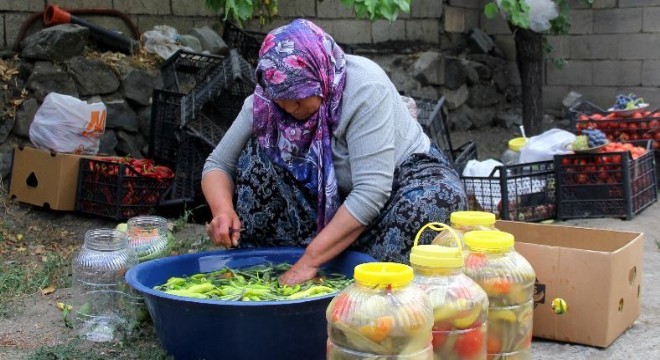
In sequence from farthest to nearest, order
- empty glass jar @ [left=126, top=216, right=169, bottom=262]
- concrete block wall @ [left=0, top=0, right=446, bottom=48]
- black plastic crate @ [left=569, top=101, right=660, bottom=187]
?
black plastic crate @ [left=569, top=101, right=660, bottom=187] < concrete block wall @ [left=0, top=0, right=446, bottom=48] < empty glass jar @ [left=126, top=216, right=169, bottom=262]

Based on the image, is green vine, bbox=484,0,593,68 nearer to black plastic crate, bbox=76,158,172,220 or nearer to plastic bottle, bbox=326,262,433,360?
black plastic crate, bbox=76,158,172,220

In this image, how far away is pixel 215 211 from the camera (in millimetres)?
3236

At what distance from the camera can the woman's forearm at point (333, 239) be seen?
9.34ft

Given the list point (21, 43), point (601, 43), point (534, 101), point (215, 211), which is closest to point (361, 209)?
point (215, 211)

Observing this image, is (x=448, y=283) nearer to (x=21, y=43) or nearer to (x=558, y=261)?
(x=558, y=261)

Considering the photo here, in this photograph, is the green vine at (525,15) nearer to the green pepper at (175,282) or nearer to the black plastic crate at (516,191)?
the black plastic crate at (516,191)

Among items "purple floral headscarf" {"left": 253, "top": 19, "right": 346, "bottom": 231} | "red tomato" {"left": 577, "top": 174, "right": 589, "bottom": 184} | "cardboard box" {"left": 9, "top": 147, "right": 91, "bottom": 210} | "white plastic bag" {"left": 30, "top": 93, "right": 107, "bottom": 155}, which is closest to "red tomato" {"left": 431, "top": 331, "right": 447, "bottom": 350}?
"purple floral headscarf" {"left": 253, "top": 19, "right": 346, "bottom": 231}

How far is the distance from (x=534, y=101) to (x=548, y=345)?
5364 millimetres

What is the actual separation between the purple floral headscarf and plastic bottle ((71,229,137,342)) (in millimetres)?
721

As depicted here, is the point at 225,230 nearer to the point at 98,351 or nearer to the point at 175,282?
the point at 175,282

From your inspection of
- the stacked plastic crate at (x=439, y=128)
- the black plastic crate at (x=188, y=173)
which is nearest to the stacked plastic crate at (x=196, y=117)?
the black plastic crate at (x=188, y=173)

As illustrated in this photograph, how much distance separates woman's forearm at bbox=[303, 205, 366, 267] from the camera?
285 centimetres

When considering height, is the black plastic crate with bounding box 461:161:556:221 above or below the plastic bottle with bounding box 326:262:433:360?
below

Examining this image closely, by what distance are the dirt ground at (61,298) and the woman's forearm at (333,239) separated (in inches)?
25.5
